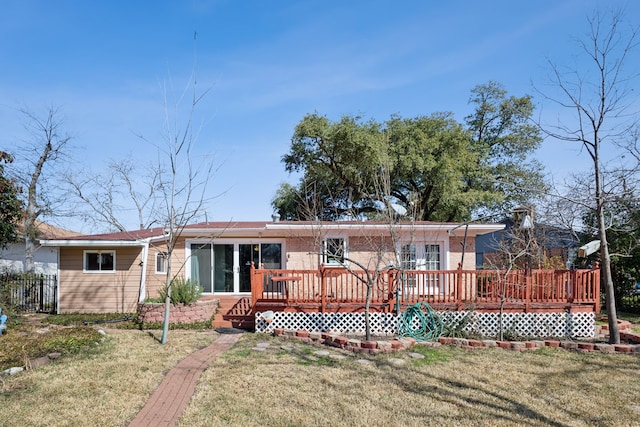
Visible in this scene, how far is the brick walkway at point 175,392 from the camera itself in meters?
4.62

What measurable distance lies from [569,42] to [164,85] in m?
8.83

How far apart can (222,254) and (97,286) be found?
4.00 metres

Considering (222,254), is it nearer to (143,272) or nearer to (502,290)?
(143,272)

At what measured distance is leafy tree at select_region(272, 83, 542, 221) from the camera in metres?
21.4

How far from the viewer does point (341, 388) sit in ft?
18.7

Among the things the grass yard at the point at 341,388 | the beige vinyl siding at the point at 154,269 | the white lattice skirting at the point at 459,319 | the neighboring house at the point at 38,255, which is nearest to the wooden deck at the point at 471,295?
the white lattice skirting at the point at 459,319

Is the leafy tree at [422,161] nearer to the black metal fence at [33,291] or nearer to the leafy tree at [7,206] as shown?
the black metal fence at [33,291]

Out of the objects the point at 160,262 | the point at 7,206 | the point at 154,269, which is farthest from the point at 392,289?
the point at 7,206

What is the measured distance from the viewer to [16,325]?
9719 mm

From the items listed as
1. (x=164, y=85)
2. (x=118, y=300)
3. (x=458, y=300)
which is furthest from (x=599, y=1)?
(x=118, y=300)

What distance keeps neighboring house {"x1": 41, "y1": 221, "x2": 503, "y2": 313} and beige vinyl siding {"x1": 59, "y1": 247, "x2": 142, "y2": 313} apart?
3cm

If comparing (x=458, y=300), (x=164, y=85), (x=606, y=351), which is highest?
(x=164, y=85)

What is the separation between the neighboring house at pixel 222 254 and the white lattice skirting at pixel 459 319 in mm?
2511

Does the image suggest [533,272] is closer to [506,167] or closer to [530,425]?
[530,425]
